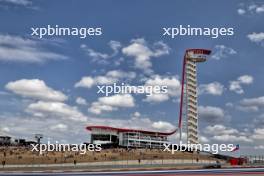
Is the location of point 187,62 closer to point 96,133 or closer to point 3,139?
point 96,133

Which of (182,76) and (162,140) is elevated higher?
(182,76)

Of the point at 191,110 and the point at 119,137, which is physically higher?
the point at 191,110

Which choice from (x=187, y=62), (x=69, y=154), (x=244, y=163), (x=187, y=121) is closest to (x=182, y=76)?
(x=187, y=62)

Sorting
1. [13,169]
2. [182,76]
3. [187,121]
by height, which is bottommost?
[13,169]

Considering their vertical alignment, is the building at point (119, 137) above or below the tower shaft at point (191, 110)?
below

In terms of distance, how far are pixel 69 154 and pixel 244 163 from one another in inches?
1546

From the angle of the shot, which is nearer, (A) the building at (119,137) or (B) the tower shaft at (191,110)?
(B) the tower shaft at (191,110)

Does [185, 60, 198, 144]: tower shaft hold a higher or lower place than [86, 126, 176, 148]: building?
higher

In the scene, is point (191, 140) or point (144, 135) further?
point (144, 135)

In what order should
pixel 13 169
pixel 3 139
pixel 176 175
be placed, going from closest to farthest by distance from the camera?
1. pixel 176 175
2. pixel 13 169
3. pixel 3 139

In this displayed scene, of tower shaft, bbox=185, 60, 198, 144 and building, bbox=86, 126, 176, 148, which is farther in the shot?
building, bbox=86, 126, 176, 148

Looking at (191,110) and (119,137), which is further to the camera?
(119,137)

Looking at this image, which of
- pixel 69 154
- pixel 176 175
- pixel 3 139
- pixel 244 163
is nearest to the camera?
pixel 176 175

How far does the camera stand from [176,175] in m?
43.3
